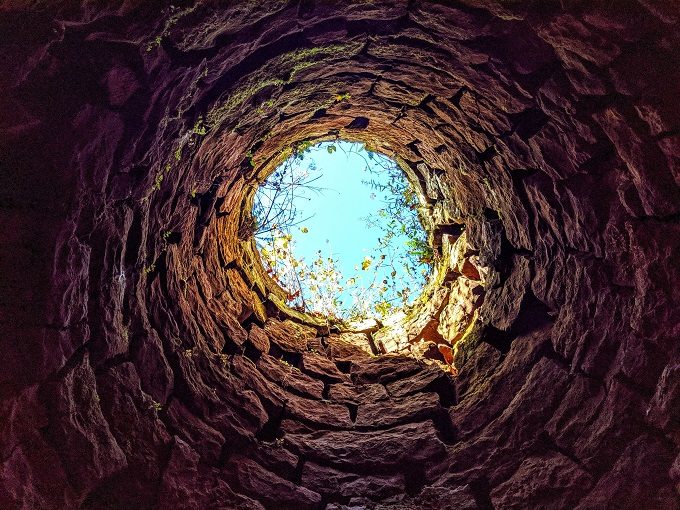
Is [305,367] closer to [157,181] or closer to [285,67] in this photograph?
[157,181]

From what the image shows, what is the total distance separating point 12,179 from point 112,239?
575mm

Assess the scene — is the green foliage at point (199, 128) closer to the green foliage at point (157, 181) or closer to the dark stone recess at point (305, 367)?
the dark stone recess at point (305, 367)

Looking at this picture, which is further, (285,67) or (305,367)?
(305,367)

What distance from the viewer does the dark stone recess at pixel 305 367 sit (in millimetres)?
1537

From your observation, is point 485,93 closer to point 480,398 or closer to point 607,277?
point 607,277

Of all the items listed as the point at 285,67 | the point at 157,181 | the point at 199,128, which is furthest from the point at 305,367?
the point at 285,67

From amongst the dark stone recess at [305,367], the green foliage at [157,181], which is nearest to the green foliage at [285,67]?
the dark stone recess at [305,367]

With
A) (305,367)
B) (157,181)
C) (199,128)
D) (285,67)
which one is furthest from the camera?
(305,367)

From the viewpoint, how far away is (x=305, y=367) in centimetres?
331

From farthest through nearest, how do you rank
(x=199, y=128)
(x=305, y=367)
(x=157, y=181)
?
(x=305, y=367) → (x=199, y=128) → (x=157, y=181)

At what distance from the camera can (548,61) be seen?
1.99 metres

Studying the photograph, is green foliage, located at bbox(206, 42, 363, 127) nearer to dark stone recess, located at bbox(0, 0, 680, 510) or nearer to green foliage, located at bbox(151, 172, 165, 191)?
dark stone recess, located at bbox(0, 0, 680, 510)

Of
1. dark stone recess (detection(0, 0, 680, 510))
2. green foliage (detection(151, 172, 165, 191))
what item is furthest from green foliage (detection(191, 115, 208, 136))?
green foliage (detection(151, 172, 165, 191))

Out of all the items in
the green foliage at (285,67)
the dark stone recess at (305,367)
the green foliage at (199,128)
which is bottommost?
the dark stone recess at (305,367)
